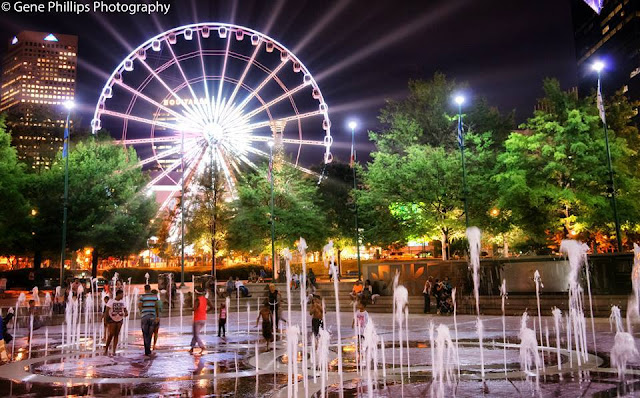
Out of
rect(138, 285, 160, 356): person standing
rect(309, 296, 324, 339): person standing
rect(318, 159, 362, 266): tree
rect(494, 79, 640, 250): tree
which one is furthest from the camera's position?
rect(318, 159, 362, 266): tree

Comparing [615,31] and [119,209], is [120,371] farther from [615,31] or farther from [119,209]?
[615,31]

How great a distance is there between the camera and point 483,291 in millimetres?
26438

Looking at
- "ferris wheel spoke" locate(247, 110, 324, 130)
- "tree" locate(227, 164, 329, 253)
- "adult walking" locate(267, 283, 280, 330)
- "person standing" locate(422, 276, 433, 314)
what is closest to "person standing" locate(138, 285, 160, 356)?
"adult walking" locate(267, 283, 280, 330)

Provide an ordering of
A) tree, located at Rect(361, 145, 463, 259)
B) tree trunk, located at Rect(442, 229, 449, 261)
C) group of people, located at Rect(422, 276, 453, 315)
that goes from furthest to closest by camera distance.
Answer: tree trunk, located at Rect(442, 229, 449, 261) → tree, located at Rect(361, 145, 463, 259) → group of people, located at Rect(422, 276, 453, 315)

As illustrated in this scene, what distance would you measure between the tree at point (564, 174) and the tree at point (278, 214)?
1840 centimetres

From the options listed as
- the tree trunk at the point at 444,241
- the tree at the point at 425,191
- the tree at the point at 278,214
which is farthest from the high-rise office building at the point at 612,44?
the tree trunk at the point at 444,241

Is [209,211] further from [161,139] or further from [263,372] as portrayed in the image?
[263,372]

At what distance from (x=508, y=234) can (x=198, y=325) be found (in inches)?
1117

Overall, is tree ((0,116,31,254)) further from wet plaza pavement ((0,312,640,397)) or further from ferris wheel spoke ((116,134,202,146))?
wet plaza pavement ((0,312,640,397))

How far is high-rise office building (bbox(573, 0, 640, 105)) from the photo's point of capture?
10306cm

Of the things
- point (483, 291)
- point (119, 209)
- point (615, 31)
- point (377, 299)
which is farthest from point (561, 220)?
point (615, 31)

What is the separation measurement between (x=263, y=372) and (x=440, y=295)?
14.6 metres

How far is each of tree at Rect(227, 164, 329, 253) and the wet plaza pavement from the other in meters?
29.6

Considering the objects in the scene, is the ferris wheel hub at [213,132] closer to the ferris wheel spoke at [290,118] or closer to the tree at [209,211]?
A: the ferris wheel spoke at [290,118]
